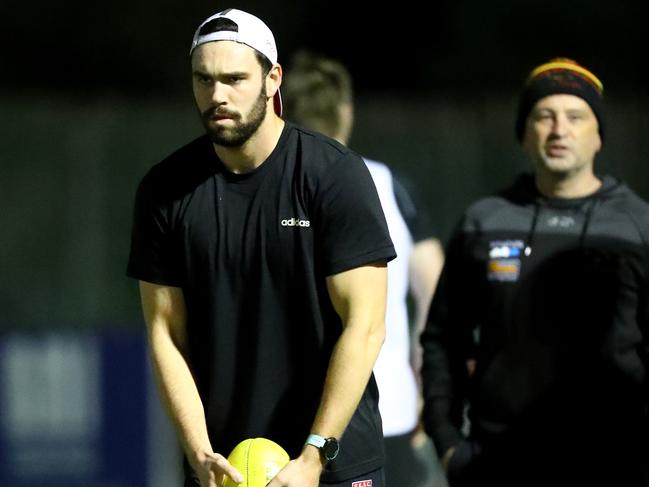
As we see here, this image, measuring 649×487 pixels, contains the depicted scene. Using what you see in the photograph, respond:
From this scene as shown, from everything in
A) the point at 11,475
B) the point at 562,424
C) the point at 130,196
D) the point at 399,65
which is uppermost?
the point at 399,65

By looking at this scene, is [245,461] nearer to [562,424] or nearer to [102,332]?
[562,424]

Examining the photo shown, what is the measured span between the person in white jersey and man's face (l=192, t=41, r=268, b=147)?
61.3 inches

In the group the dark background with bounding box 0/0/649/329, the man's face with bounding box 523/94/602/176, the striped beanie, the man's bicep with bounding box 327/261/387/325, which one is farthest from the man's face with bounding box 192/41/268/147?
the dark background with bounding box 0/0/649/329

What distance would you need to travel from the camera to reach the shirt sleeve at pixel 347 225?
16.1 ft

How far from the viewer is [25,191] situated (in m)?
11.1

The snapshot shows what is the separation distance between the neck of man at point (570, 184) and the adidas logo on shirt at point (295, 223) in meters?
1.25

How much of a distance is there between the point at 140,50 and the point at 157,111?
1.86 meters

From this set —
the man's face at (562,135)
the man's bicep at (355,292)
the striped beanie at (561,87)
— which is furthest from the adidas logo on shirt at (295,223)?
the striped beanie at (561,87)

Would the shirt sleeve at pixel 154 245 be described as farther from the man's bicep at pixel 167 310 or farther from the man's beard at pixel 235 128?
the man's beard at pixel 235 128

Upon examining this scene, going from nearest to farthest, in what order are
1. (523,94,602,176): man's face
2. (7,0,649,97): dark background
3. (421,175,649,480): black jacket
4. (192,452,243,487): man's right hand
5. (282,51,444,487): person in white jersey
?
1. (192,452,243,487): man's right hand
2. (421,175,649,480): black jacket
3. (523,94,602,176): man's face
4. (282,51,444,487): person in white jersey
5. (7,0,649,97): dark background

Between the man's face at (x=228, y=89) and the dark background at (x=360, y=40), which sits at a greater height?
the dark background at (x=360, y=40)

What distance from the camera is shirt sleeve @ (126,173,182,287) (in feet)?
16.7

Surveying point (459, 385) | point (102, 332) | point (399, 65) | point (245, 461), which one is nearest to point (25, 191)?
point (102, 332)

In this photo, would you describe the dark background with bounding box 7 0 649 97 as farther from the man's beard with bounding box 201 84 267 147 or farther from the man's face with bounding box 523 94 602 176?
the man's beard with bounding box 201 84 267 147
